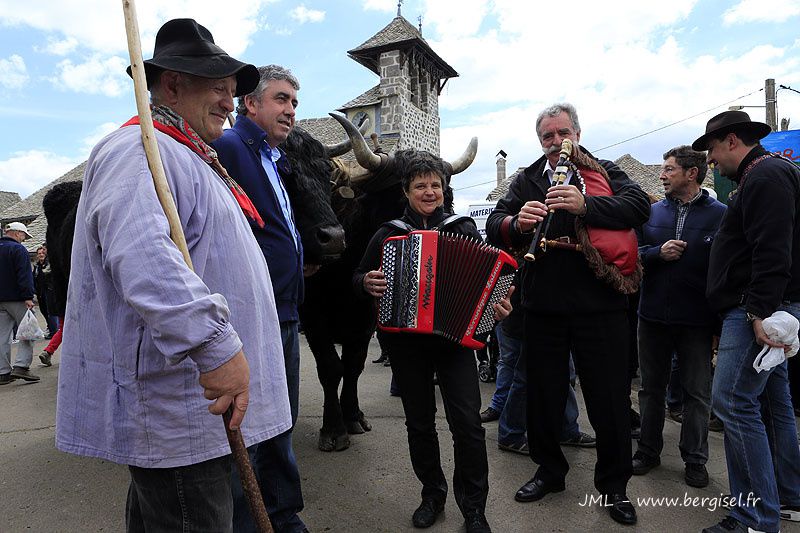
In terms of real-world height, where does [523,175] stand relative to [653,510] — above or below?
above

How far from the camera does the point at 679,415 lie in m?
4.78

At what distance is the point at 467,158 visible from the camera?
452 cm

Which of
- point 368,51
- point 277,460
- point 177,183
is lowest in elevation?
point 277,460

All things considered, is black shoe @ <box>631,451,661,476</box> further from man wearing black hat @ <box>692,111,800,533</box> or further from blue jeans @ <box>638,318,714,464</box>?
man wearing black hat @ <box>692,111,800,533</box>

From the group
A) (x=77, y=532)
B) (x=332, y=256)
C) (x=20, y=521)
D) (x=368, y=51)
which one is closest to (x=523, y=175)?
(x=332, y=256)

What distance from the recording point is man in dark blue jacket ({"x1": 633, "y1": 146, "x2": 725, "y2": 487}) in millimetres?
3545

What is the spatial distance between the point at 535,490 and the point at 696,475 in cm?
114

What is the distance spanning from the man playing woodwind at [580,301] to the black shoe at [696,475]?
2.41 feet

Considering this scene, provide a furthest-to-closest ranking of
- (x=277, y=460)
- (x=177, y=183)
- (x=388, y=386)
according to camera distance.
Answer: (x=388, y=386), (x=277, y=460), (x=177, y=183)

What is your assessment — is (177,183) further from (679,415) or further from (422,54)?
(422,54)

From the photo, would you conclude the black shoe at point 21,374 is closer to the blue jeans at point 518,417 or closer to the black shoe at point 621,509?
the blue jeans at point 518,417

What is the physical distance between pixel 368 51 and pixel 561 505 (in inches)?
1203

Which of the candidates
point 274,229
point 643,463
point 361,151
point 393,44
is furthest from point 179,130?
point 393,44

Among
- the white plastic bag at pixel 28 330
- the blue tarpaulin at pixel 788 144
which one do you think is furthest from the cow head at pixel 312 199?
the blue tarpaulin at pixel 788 144
